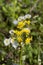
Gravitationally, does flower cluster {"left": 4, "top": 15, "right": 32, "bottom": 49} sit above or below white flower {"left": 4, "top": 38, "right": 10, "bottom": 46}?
above

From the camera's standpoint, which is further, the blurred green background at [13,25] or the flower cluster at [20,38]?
the blurred green background at [13,25]

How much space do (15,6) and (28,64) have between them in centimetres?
97

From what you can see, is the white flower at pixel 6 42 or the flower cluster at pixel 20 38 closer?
the flower cluster at pixel 20 38

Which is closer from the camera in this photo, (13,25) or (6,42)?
(6,42)

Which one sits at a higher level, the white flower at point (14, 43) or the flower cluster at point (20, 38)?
the flower cluster at point (20, 38)

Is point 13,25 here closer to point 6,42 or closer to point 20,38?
point 6,42

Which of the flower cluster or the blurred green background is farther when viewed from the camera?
the blurred green background

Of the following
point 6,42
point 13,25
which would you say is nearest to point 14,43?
point 6,42

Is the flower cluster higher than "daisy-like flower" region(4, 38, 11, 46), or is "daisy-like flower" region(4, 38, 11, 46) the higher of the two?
the flower cluster

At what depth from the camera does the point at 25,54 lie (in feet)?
8.48

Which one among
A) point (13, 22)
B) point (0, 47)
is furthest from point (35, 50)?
point (13, 22)

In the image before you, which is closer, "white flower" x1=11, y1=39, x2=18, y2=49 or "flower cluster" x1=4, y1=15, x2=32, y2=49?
"flower cluster" x1=4, y1=15, x2=32, y2=49

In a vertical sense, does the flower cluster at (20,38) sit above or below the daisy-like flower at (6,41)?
above

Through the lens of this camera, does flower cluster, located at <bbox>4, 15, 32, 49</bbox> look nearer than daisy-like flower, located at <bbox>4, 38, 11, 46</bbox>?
Yes
